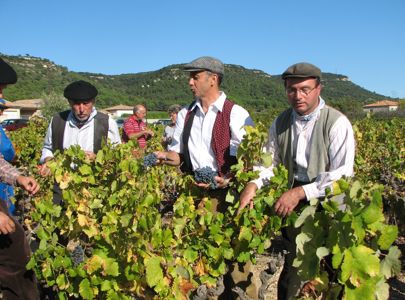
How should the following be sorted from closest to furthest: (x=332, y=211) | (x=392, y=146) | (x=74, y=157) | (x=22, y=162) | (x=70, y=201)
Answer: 1. (x=332, y=211)
2. (x=70, y=201)
3. (x=74, y=157)
4. (x=392, y=146)
5. (x=22, y=162)

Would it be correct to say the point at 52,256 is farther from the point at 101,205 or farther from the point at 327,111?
the point at 327,111

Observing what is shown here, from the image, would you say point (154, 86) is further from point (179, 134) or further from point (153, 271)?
point (153, 271)

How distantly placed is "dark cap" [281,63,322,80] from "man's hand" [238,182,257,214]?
0.67 metres

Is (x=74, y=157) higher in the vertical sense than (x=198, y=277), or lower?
higher

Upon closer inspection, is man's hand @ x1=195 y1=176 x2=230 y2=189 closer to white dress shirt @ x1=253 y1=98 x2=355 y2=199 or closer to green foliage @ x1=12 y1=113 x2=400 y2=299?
green foliage @ x1=12 y1=113 x2=400 y2=299

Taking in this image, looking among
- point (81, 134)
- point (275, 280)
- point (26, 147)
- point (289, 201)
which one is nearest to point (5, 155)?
point (81, 134)

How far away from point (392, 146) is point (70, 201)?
17.8 ft

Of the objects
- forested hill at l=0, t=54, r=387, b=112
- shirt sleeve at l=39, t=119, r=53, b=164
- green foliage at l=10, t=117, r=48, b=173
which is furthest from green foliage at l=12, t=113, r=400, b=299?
forested hill at l=0, t=54, r=387, b=112

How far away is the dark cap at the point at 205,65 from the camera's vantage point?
3.03 meters

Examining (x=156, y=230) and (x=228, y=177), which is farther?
(x=228, y=177)

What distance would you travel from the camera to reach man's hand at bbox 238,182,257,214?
2.66 m

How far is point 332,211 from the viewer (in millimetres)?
1810

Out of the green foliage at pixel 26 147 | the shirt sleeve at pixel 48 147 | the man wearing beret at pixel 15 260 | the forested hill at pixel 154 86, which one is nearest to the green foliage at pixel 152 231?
the man wearing beret at pixel 15 260

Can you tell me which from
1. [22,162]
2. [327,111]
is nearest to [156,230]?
[327,111]
